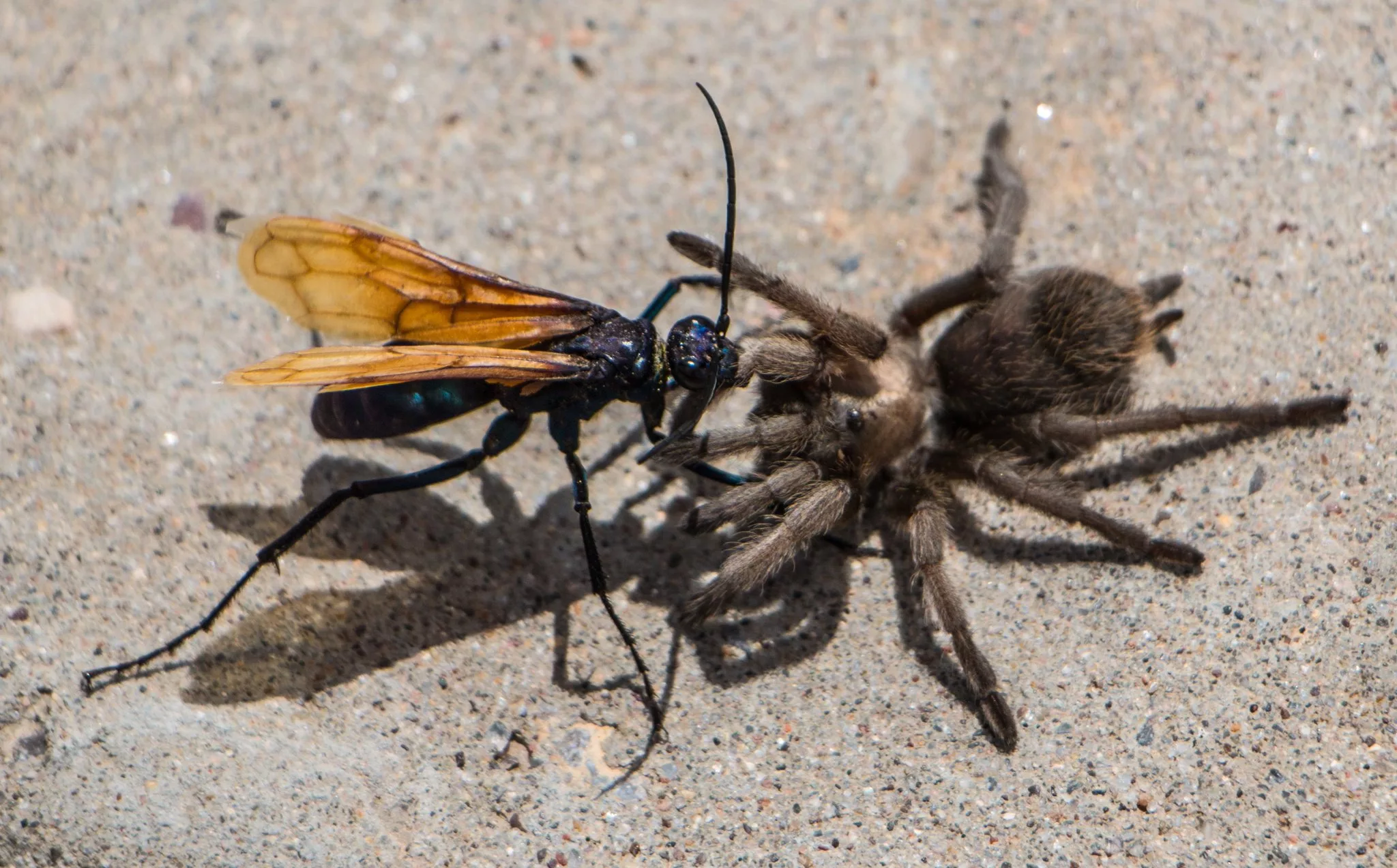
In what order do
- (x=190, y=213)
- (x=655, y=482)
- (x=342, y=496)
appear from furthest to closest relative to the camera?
(x=190, y=213) → (x=655, y=482) → (x=342, y=496)

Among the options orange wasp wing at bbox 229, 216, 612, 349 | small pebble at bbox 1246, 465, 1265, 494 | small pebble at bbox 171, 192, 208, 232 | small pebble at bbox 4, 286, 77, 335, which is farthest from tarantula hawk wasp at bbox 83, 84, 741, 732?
small pebble at bbox 1246, 465, 1265, 494

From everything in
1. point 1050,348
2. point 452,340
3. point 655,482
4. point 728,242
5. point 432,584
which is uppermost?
point 728,242

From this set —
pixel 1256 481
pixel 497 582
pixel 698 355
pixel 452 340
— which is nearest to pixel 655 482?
pixel 497 582

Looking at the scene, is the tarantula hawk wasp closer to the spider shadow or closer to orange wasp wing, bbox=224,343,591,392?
orange wasp wing, bbox=224,343,591,392

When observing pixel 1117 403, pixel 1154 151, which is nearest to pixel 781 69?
pixel 1154 151

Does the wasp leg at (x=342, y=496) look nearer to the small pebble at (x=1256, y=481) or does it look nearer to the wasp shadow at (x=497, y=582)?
the wasp shadow at (x=497, y=582)

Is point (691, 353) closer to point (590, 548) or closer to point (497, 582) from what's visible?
point (590, 548)
